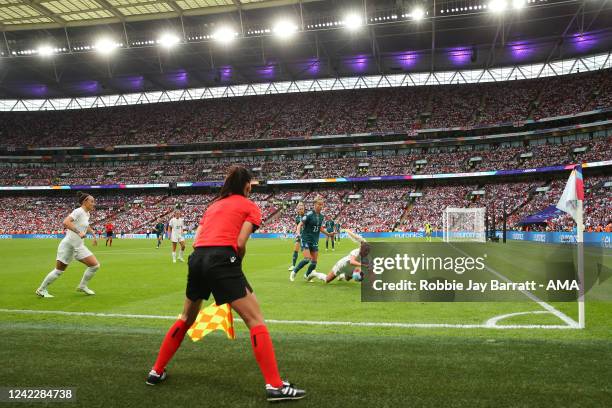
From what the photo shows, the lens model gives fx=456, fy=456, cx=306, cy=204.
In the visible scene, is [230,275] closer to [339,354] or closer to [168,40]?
[339,354]

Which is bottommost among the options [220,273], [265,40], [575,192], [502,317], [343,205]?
[502,317]

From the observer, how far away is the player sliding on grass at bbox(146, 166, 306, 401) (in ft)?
12.9

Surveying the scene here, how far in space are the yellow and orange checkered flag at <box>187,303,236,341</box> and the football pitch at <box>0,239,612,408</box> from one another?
1.24 feet

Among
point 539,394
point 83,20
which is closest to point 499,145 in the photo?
point 83,20

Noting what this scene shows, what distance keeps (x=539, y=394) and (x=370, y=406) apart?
5.03 ft

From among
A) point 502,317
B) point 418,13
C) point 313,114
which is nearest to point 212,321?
point 502,317

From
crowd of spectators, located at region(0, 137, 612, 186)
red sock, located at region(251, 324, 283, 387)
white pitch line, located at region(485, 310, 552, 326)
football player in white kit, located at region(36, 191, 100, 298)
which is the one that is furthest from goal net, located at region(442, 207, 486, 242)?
red sock, located at region(251, 324, 283, 387)

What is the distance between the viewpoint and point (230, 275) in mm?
4047

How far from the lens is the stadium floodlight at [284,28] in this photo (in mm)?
45812

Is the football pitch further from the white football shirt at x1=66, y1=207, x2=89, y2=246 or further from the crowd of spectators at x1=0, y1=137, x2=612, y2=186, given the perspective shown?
A: the crowd of spectators at x1=0, y1=137, x2=612, y2=186

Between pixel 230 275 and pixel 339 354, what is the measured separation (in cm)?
207

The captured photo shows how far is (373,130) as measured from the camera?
65875mm

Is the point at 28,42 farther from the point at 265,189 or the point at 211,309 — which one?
the point at 211,309

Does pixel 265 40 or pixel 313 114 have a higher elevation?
pixel 265 40
